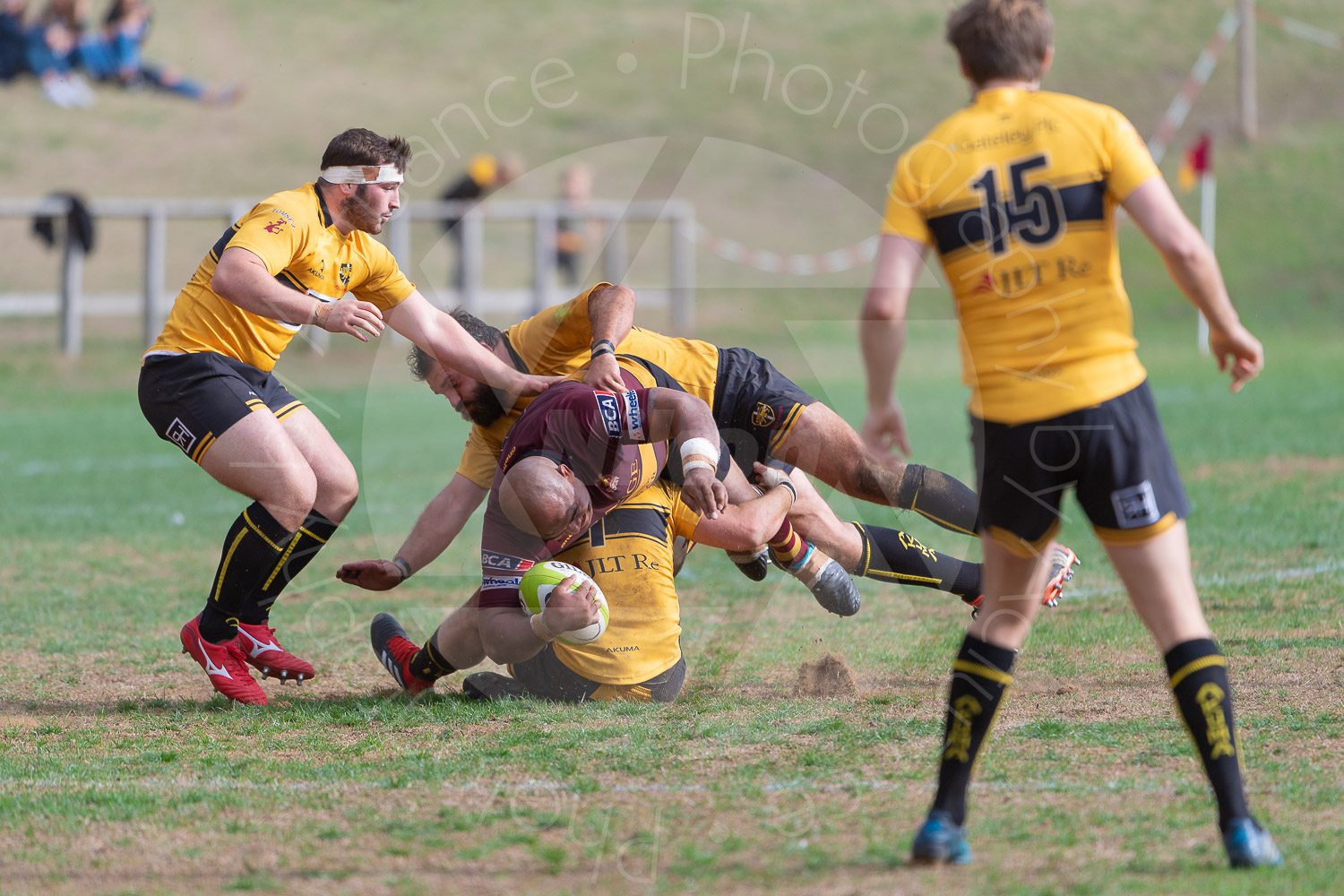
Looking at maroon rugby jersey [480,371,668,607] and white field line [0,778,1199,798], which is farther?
maroon rugby jersey [480,371,668,607]

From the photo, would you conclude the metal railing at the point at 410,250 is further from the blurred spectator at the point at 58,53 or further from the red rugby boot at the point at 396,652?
the red rugby boot at the point at 396,652

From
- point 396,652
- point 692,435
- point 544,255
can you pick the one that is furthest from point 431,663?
point 544,255

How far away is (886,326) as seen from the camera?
3.18 meters

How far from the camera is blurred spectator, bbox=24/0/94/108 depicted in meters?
28.1

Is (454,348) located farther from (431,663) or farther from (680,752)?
(680,752)

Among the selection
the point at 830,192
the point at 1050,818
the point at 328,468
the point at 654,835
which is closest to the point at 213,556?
the point at 328,468

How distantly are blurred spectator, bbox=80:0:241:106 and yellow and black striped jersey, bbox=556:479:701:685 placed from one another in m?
26.8

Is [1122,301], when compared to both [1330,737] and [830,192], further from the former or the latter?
[830,192]

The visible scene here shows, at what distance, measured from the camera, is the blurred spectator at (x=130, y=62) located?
93.8 ft

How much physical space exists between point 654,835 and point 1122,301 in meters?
1.79

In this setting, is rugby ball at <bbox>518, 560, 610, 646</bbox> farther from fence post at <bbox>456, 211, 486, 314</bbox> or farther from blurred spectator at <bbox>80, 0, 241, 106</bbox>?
blurred spectator at <bbox>80, 0, 241, 106</bbox>

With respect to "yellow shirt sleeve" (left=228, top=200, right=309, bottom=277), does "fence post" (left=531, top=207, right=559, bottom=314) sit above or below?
below

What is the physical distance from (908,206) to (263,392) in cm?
304

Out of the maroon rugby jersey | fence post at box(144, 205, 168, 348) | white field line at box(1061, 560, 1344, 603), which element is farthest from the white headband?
fence post at box(144, 205, 168, 348)
